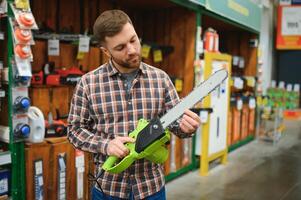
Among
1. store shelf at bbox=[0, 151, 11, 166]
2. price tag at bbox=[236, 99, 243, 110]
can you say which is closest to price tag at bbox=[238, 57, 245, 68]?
price tag at bbox=[236, 99, 243, 110]

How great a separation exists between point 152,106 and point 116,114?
148mm

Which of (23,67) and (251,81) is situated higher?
(23,67)

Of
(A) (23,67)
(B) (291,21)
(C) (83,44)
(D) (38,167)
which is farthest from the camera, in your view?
(B) (291,21)

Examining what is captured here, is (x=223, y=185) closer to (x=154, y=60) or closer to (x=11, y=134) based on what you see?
(x=154, y=60)

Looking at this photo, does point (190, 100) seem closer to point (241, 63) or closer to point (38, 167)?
point (38, 167)

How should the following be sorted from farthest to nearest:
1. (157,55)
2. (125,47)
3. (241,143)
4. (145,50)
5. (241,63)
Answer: (241,63)
(241,143)
(157,55)
(145,50)
(125,47)

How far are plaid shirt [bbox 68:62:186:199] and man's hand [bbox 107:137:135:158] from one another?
0.09 m

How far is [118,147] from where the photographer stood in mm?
1252

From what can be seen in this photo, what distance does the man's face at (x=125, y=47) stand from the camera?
1.33m

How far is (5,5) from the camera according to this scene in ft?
6.88

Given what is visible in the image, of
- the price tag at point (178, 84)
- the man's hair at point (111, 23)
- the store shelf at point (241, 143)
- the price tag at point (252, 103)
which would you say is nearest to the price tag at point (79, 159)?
the man's hair at point (111, 23)

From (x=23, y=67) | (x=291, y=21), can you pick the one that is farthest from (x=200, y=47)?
(x=291, y=21)

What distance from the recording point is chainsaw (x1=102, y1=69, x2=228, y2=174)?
1.24 meters

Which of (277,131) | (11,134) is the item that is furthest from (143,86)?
(277,131)
